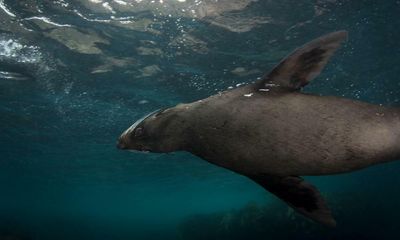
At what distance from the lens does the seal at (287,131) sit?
3.09m

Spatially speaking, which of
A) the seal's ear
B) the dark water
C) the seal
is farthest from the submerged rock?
the seal's ear

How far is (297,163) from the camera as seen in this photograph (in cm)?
321

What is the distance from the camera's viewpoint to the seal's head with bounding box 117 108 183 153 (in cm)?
359

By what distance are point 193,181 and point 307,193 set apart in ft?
137

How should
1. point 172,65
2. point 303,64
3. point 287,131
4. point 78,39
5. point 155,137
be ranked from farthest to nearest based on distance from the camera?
point 172,65, point 78,39, point 155,137, point 303,64, point 287,131

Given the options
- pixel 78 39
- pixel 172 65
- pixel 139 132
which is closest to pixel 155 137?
pixel 139 132

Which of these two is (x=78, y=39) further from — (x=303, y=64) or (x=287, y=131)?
(x=287, y=131)

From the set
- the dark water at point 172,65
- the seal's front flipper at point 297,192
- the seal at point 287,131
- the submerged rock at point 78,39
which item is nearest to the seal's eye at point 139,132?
the seal at point 287,131

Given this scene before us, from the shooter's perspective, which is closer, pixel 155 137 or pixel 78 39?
pixel 155 137

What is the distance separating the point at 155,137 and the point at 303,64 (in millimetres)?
1636

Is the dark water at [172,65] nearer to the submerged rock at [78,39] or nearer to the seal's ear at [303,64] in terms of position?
the submerged rock at [78,39]

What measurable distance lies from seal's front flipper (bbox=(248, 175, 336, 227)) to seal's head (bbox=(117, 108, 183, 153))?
0.91 metres

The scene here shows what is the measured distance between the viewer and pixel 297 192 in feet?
12.0

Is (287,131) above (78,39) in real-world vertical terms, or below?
below
